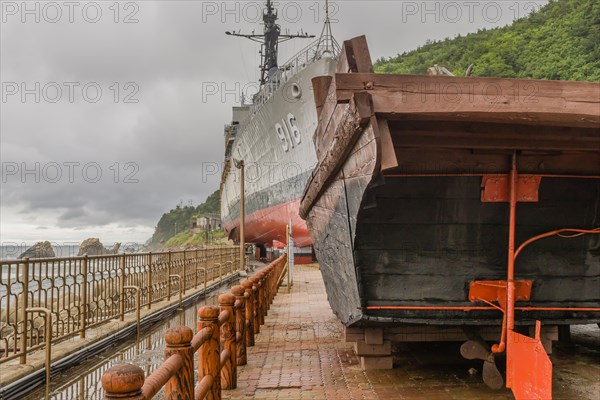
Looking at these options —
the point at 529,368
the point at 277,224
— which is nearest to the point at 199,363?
the point at 529,368

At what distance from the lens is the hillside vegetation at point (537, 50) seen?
149 ft

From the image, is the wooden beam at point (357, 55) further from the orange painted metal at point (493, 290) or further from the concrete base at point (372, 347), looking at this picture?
the concrete base at point (372, 347)

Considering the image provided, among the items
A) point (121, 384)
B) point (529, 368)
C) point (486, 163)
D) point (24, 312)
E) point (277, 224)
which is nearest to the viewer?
point (121, 384)

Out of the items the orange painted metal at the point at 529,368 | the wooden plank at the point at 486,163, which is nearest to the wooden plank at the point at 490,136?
the wooden plank at the point at 486,163

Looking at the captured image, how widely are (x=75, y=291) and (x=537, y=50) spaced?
56590mm

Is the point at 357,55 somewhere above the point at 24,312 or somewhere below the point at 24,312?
above

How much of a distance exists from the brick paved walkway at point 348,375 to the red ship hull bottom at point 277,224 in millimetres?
12723

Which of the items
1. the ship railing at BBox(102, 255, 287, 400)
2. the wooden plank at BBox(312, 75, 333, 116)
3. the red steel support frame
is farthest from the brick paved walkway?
the wooden plank at BBox(312, 75, 333, 116)

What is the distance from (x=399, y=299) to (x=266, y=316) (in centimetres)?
589

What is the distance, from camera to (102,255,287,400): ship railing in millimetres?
1645

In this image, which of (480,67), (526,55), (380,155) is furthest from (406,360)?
(526,55)

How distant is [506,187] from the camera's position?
409 centimetres

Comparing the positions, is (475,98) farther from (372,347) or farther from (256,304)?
(256,304)

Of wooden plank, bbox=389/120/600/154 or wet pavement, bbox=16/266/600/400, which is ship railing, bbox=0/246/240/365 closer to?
wet pavement, bbox=16/266/600/400
